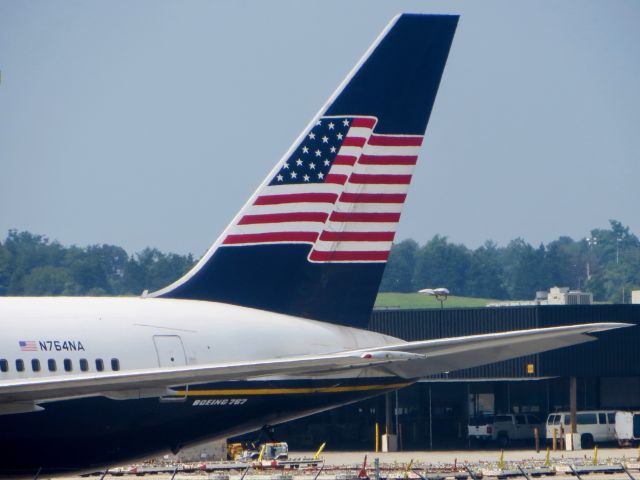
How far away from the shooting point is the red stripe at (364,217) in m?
34.4

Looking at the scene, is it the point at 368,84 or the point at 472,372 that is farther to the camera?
the point at 472,372

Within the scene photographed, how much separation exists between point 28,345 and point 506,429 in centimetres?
5827

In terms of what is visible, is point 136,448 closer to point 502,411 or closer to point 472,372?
point 472,372

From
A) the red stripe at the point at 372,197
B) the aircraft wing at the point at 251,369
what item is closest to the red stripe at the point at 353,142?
the red stripe at the point at 372,197

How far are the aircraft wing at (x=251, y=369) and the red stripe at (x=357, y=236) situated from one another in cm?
562

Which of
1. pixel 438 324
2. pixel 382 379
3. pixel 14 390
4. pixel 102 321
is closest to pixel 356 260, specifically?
pixel 382 379

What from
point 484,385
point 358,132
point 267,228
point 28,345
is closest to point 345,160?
point 358,132

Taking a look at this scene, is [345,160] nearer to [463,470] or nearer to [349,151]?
[349,151]

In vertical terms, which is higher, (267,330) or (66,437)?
(267,330)

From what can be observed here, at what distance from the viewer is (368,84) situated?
3500cm

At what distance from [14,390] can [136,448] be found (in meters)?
4.21

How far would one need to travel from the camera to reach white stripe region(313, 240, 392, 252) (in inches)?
1352

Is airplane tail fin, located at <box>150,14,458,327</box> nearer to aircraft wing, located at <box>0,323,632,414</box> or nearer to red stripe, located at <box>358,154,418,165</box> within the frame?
red stripe, located at <box>358,154,418,165</box>

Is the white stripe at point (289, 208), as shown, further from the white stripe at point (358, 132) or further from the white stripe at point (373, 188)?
the white stripe at point (358, 132)
